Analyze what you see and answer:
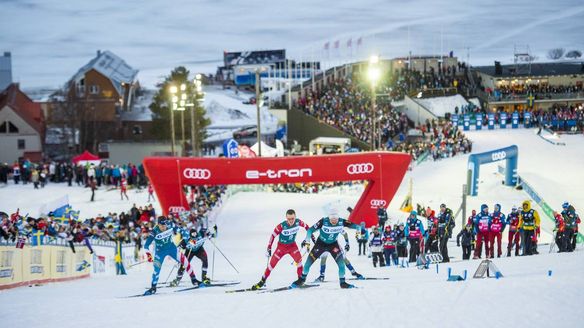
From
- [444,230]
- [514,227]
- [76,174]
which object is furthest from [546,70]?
[444,230]

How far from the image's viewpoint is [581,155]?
3772cm

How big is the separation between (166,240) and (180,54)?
129711 mm

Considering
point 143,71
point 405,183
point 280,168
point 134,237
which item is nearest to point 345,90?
point 405,183

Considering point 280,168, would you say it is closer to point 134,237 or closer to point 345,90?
point 134,237

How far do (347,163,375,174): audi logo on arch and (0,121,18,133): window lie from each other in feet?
114

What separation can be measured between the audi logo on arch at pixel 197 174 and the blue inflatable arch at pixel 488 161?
10622 mm

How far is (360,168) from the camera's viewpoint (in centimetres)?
2669

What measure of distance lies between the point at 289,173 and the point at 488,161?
29.5ft

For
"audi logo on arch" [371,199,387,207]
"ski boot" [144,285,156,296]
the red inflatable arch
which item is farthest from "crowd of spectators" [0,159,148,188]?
"ski boot" [144,285,156,296]

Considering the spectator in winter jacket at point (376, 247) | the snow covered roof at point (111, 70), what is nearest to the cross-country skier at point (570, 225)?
the spectator in winter jacket at point (376, 247)

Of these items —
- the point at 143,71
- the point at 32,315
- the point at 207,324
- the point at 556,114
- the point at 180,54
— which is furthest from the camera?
the point at 180,54

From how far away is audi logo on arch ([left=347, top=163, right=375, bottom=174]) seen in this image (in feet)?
87.5

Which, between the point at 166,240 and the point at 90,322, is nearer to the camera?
the point at 90,322

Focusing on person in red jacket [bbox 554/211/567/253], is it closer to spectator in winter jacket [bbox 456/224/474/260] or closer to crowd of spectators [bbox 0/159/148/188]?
spectator in winter jacket [bbox 456/224/474/260]
